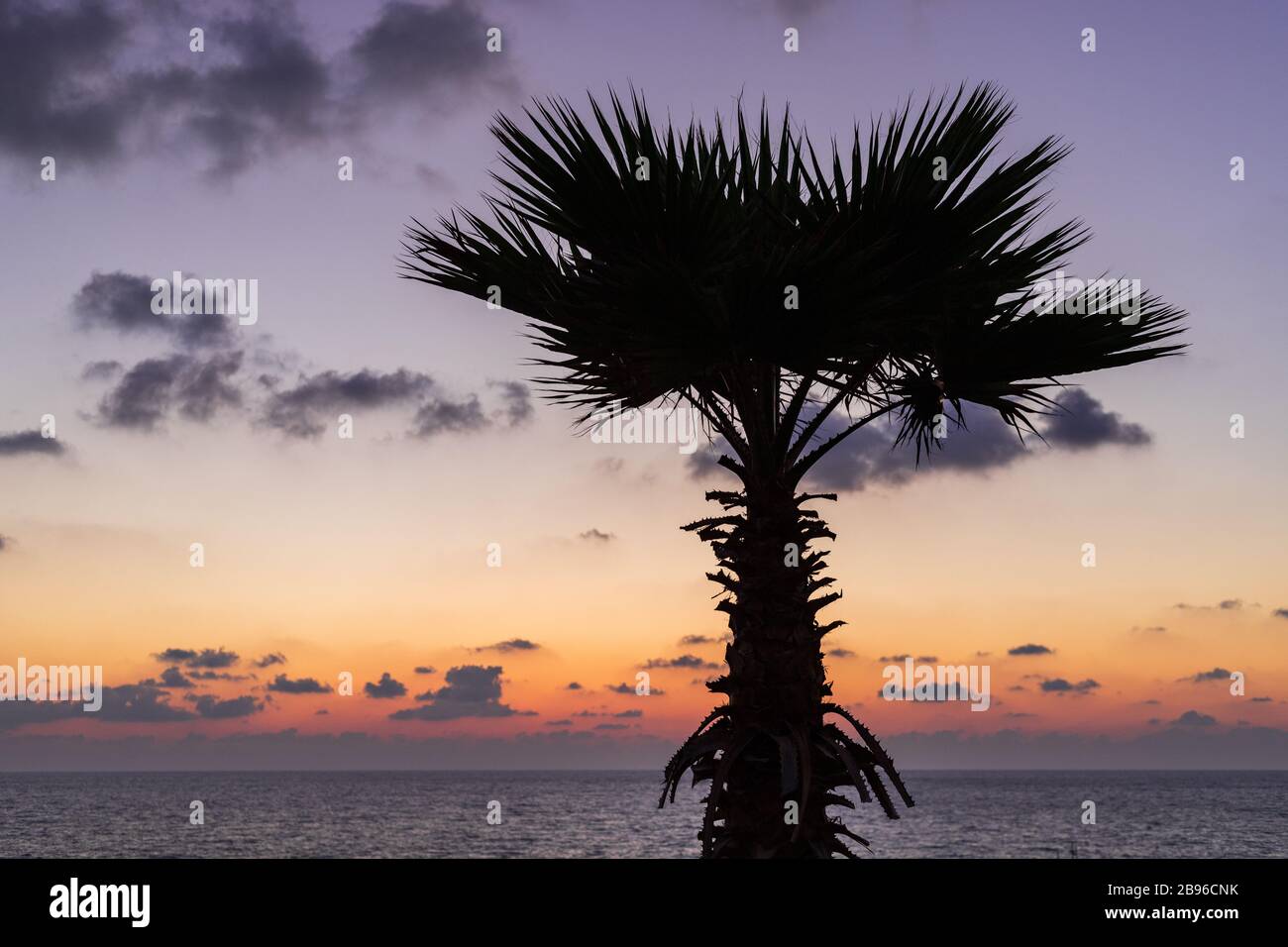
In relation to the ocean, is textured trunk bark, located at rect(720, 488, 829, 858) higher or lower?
higher

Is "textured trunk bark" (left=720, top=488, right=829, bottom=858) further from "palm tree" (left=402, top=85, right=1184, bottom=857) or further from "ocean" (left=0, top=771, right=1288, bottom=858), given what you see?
"ocean" (left=0, top=771, right=1288, bottom=858)

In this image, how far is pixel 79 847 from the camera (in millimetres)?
73938

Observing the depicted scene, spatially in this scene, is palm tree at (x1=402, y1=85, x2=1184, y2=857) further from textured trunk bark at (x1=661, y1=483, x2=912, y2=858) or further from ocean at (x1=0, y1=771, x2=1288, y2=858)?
ocean at (x1=0, y1=771, x2=1288, y2=858)

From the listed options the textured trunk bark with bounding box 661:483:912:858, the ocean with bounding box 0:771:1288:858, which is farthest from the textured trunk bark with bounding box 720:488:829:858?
the ocean with bounding box 0:771:1288:858

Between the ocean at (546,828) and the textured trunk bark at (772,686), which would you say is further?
the ocean at (546,828)

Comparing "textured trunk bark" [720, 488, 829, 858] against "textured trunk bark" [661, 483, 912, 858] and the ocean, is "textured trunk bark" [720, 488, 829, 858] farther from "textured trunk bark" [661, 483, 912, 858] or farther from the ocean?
the ocean

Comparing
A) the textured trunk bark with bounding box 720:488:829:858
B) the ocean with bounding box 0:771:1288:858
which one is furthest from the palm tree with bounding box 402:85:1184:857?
the ocean with bounding box 0:771:1288:858

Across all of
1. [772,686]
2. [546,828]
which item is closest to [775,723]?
[772,686]

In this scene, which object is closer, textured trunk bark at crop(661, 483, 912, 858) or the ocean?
textured trunk bark at crop(661, 483, 912, 858)

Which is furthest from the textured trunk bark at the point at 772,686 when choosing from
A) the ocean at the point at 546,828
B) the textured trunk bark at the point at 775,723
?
the ocean at the point at 546,828

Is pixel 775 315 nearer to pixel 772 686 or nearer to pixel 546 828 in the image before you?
pixel 772 686

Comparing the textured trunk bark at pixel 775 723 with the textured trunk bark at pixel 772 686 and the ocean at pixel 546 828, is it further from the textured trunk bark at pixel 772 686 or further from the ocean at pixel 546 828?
the ocean at pixel 546 828
